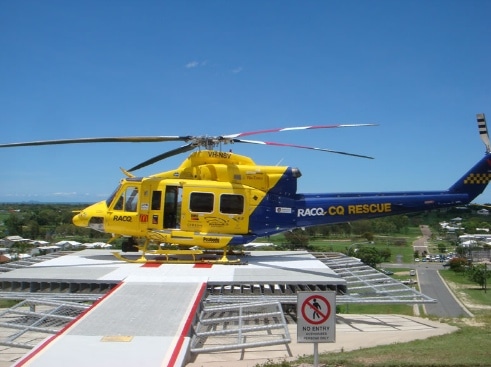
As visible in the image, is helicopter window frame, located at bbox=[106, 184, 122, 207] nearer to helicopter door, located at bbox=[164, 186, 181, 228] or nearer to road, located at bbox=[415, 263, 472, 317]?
helicopter door, located at bbox=[164, 186, 181, 228]

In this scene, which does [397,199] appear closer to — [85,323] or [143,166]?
[143,166]

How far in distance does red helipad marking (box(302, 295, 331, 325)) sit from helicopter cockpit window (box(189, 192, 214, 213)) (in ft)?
27.5

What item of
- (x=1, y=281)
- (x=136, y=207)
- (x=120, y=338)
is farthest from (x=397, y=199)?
(x=1, y=281)

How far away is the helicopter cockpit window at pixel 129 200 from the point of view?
580 inches

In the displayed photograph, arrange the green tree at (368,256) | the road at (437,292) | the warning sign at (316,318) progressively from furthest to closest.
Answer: the green tree at (368,256)
the road at (437,292)
the warning sign at (316,318)

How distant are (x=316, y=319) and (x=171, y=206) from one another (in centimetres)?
898

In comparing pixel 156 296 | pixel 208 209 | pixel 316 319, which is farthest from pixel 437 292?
pixel 316 319

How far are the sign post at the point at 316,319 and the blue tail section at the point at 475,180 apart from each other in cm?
1062

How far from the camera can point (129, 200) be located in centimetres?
1480

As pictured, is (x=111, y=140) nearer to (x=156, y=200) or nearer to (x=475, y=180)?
(x=156, y=200)

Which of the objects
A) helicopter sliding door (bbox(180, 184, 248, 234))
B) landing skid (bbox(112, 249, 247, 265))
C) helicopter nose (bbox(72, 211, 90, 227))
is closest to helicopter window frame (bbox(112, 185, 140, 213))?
helicopter nose (bbox(72, 211, 90, 227))

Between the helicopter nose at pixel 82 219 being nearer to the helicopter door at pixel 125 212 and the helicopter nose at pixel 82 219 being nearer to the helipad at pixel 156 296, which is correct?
the helicopter door at pixel 125 212

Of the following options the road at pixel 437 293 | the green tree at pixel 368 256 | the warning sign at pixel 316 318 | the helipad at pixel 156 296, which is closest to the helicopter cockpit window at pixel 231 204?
the helipad at pixel 156 296

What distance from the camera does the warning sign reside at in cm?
630
